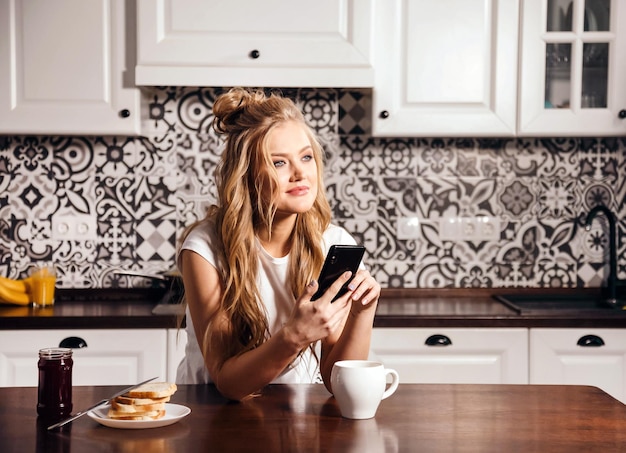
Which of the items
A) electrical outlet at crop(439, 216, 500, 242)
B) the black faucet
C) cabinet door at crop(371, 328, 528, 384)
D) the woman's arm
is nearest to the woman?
the woman's arm

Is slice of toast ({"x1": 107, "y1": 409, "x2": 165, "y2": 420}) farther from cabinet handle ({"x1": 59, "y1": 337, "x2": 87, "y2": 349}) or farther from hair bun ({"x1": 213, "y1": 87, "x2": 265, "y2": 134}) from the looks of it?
cabinet handle ({"x1": 59, "y1": 337, "x2": 87, "y2": 349})

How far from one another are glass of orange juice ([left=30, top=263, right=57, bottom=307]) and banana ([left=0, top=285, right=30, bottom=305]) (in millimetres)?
38

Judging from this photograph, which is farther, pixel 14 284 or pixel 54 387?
pixel 14 284

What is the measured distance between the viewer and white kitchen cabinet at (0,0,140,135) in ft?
10.3

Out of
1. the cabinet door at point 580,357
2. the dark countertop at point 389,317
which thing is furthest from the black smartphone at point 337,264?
the cabinet door at point 580,357

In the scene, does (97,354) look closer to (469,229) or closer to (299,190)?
(299,190)

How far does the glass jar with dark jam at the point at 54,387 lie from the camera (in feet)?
5.07

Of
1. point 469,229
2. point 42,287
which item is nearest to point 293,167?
point 42,287

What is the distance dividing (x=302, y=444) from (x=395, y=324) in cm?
163

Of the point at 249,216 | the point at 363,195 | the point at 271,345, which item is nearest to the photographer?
the point at 271,345

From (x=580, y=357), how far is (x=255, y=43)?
1619 mm

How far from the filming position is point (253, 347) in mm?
Result: 1893

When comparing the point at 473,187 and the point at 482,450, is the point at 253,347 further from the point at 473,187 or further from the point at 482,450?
the point at 473,187

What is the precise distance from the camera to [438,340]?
300 centimetres
